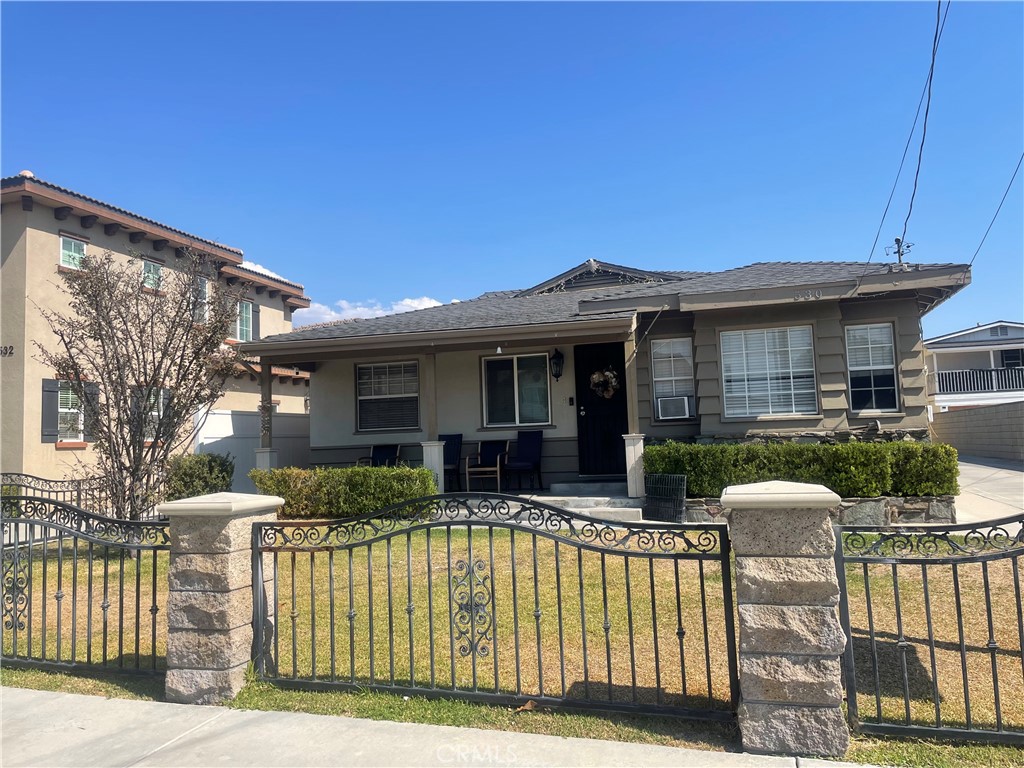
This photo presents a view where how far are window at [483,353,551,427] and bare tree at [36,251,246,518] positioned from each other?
484 centimetres

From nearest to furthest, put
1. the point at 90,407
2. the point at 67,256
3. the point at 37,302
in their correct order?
the point at 90,407
the point at 37,302
the point at 67,256

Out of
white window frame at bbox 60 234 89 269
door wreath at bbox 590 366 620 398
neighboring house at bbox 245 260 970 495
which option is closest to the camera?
neighboring house at bbox 245 260 970 495

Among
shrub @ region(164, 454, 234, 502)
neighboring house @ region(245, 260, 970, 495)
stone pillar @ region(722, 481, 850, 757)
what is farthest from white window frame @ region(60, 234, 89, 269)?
stone pillar @ region(722, 481, 850, 757)

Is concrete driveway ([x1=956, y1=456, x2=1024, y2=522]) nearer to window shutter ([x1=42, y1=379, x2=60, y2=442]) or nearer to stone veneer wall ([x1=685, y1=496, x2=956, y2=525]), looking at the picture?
stone veneer wall ([x1=685, y1=496, x2=956, y2=525])

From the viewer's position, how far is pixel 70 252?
45.0ft

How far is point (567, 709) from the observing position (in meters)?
3.39

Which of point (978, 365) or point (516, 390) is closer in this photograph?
point (516, 390)

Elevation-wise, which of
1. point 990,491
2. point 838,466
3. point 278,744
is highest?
point 838,466

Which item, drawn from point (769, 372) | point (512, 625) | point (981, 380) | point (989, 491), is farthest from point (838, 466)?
point (981, 380)

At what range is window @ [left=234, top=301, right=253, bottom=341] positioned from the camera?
1848cm

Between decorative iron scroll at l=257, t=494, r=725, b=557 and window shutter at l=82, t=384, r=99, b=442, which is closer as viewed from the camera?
decorative iron scroll at l=257, t=494, r=725, b=557

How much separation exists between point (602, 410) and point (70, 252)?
1169cm

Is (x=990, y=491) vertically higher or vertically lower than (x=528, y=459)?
lower

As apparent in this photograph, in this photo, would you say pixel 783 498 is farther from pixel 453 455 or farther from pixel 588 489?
pixel 453 455
